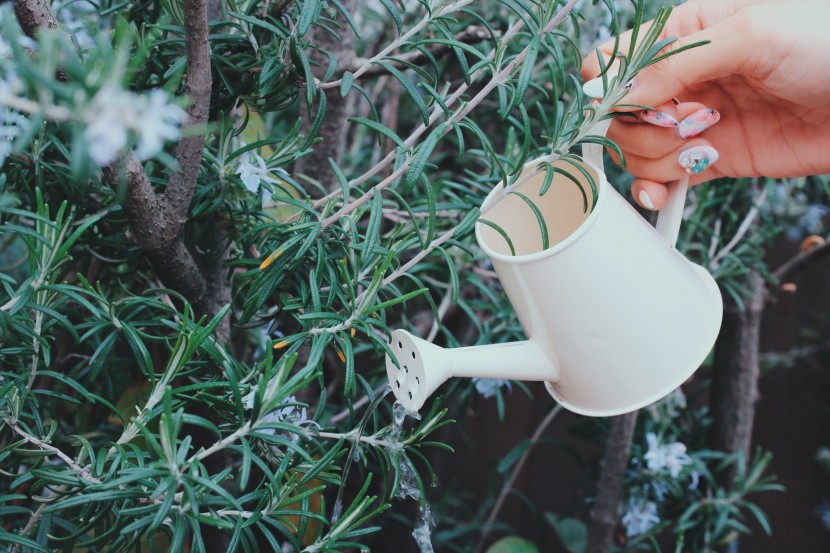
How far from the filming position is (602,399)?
0.73 meters

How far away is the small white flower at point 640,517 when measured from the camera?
128 centimetres

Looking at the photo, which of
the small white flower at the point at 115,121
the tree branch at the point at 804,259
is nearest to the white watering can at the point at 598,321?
the small white flower at the point at 115,121

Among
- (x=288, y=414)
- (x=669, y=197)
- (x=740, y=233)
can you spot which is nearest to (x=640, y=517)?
(x=740, y=233)

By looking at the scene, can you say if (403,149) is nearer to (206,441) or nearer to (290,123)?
(206,441)

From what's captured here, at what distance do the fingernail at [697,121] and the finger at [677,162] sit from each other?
0.02m

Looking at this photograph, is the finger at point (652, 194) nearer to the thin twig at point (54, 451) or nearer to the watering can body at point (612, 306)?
the watering can body at point (612, 306)

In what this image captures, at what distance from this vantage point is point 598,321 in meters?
0.68

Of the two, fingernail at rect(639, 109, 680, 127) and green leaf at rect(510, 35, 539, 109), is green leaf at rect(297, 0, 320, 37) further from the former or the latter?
fingernail at rect(639, 109, 680, 127)

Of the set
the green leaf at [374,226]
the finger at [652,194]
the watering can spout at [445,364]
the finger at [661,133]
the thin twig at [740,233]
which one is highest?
the finger at [661,133]

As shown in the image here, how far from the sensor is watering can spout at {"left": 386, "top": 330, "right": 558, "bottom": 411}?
2.12 feet

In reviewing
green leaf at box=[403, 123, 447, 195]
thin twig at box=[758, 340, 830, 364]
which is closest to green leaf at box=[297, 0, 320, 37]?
green leaf at box=[403, 123, 447, 195]

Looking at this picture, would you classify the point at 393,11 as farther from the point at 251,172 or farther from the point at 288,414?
the point at 288,414

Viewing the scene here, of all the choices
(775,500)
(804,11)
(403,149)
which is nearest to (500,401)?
(403,149)

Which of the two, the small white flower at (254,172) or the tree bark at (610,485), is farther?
the tree bark at (610,485)
